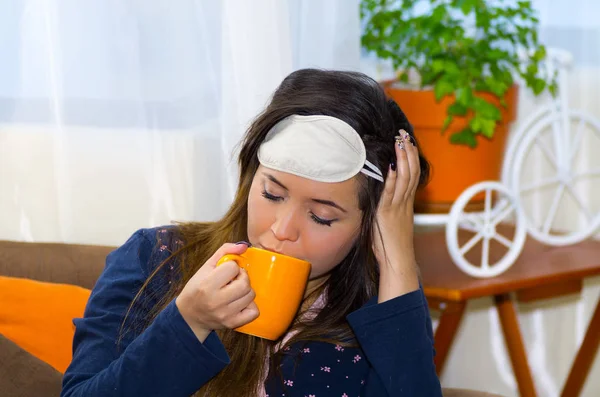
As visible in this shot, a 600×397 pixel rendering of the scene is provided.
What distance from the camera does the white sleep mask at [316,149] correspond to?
3.45 ft

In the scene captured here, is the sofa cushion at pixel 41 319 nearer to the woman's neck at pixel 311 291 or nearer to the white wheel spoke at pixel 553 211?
the woman's neck at pixel 311 291

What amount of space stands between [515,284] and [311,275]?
2.03ft

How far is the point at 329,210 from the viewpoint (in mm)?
1081

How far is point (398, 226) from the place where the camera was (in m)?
1.17

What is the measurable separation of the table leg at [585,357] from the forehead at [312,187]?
113 cm

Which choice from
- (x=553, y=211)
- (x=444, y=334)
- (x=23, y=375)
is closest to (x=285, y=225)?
(x=23, y=375)

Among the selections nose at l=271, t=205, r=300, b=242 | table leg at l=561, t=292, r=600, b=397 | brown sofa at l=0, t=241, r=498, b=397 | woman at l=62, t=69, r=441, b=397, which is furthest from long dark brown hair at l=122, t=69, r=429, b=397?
table leg at l=561, t=292, r=600, b=397

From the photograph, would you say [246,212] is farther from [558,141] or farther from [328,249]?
[558,141]

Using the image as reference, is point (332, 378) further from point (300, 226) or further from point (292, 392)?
point (300, 226)

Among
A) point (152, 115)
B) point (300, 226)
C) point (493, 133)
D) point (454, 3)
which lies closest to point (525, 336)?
point (493, 133)

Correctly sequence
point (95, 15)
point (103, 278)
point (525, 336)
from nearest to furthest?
point (103, 278)
point (95, 15)
point (525, 336)

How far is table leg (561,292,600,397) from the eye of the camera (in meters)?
2.00

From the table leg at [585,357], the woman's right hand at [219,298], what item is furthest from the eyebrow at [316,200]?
the table leg at [585,357]

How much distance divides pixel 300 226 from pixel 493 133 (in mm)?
837
